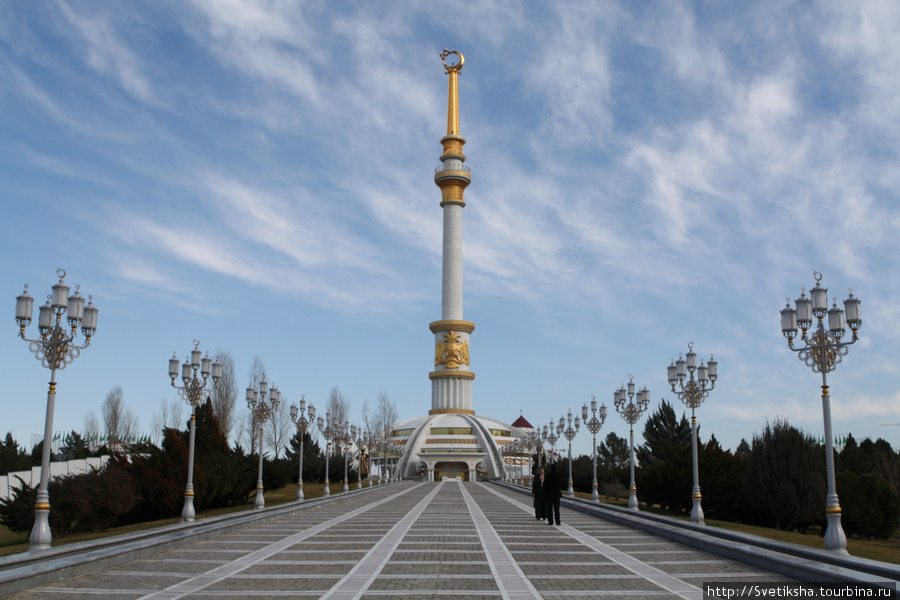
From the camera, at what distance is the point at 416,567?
489 inches

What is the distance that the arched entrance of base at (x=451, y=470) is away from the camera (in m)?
88.5

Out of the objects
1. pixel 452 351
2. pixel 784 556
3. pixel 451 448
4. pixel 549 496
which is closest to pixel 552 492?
pixel 549 496

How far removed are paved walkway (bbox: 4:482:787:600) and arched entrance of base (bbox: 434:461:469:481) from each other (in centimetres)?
6990

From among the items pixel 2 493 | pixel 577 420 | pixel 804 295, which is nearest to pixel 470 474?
pixel 577 420

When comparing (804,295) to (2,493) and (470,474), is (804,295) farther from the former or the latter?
(470,474)

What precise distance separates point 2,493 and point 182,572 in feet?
87.1

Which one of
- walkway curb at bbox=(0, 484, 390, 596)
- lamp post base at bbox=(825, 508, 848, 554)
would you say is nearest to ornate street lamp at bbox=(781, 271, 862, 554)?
lamp post base at bbox=(825, 508, 848, 554)

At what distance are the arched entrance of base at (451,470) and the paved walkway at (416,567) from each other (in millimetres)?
69901

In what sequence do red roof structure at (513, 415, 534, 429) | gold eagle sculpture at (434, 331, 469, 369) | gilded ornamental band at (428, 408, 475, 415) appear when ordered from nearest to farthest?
gold eagle sculpture at (434, 331, 469, 369) → gilded ornamental band at (428, 408, 475, 415) → red roof structure at (513, 415, 534, 429)

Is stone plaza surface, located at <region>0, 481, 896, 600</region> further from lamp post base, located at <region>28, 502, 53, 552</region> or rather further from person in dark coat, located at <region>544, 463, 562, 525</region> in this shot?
lamp post base, located at <region>28, 502, 53, 552</region>

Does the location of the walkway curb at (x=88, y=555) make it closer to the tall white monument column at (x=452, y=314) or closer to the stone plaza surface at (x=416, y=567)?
the stone plaza surface at (x=416, y=567)

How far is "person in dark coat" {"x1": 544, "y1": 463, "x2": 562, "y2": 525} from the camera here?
20609 mm

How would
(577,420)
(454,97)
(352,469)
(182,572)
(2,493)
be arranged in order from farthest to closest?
(454,97) → (352,469) → (577,420) → (2,493) → (182,572)

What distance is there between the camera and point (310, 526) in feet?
67.8
